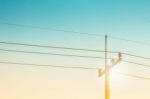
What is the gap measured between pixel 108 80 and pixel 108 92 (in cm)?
75

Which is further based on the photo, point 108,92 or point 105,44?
point 105,44

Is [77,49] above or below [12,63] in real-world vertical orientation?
above

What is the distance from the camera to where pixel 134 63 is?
17.7 m

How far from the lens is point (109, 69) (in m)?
16.8

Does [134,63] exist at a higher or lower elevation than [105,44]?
lower

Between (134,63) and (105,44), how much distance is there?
228cm

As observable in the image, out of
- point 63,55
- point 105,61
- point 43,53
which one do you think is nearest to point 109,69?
point 105,61

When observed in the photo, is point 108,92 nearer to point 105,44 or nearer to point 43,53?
point 105,44

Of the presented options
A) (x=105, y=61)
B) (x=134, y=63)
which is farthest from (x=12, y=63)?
(x=134, y=63)

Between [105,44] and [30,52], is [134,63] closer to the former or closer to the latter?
[105,44]

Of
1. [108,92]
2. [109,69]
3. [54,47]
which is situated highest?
[54,47]

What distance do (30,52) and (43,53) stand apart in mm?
804

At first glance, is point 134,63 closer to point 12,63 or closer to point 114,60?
point 114,60

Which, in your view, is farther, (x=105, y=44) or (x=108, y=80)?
(x=105, y=44)
